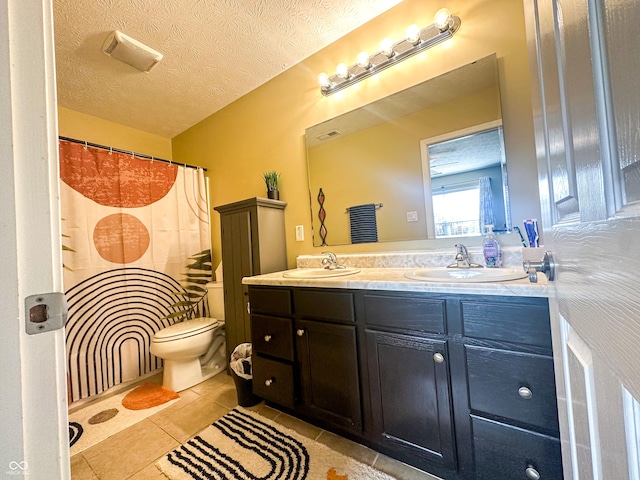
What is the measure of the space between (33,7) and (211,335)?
200 cm

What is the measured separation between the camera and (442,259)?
1398 mm

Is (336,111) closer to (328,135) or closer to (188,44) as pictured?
(328,135)

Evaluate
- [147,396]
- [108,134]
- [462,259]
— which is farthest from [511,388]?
[108,134]

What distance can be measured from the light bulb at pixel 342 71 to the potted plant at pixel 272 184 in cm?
85

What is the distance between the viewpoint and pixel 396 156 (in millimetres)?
1579

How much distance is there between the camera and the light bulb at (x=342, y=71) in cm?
170

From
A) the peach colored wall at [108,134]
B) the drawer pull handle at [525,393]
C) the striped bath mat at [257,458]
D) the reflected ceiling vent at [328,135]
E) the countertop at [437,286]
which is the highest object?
the peach colored wall at [108,134]

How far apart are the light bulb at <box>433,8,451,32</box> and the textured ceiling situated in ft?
0.96

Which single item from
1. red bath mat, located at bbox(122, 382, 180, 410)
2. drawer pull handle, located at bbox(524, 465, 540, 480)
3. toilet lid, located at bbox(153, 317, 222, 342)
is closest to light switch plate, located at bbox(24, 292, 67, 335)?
drawer pull handle, located at bbox(524, 465, 540, 480)

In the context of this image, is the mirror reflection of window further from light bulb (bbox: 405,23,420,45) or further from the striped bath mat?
the striped bath mat

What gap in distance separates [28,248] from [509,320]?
4.03ft

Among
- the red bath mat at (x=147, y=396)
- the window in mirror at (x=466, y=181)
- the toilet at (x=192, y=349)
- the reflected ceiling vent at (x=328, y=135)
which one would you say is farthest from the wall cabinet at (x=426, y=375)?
the reflected ceiling vent at (x=328, y=135)

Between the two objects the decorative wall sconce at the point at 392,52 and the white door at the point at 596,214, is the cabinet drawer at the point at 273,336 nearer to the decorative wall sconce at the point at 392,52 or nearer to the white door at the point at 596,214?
the white door at the point at 596,214

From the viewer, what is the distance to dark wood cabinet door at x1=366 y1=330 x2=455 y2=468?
0.98 meters
